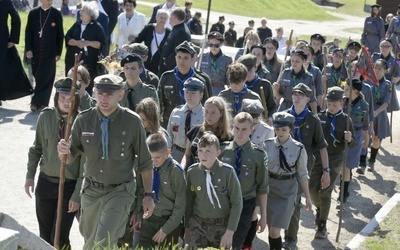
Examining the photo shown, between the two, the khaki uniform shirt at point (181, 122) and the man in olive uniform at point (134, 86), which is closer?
the khaki uniform shirt at point (181, 122)

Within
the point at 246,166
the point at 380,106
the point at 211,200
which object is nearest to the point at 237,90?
the point at 246,166

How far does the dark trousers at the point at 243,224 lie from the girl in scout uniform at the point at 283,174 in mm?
764

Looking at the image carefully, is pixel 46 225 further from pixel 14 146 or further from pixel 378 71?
pixel 378 71

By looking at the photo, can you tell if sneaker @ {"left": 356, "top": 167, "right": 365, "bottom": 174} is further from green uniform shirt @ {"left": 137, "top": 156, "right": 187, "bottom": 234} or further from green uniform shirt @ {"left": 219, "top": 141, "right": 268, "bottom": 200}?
green uniform shirt @ {"left": 137, "top": 156, "right": 187, "bottom": 234}

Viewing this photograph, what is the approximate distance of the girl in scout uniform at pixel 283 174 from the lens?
10133 mm

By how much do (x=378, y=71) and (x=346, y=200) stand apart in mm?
3378

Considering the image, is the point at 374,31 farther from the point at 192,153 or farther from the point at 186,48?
the point at 192,153

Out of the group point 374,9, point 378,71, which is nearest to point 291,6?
point 374,9

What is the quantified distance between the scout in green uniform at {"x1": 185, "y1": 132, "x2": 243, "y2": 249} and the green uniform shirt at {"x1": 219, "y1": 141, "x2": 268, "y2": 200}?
15.6 inches

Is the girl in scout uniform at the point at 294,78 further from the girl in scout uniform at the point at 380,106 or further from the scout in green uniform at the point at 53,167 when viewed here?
the scout in green uniform at the point at 53,167

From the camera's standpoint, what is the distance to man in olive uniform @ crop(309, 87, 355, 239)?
38.4 ft

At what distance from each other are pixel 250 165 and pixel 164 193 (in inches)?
35.0

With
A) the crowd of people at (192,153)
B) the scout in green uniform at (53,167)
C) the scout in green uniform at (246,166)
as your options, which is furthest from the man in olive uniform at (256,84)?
the scout in green uniform at (53,167)

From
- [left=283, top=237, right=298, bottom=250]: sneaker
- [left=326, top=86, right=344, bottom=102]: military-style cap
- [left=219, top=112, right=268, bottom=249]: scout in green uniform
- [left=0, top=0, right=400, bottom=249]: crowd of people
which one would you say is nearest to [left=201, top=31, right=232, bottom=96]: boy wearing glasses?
[left=0, top=0, right=400, bottom=249]: crowd of people
